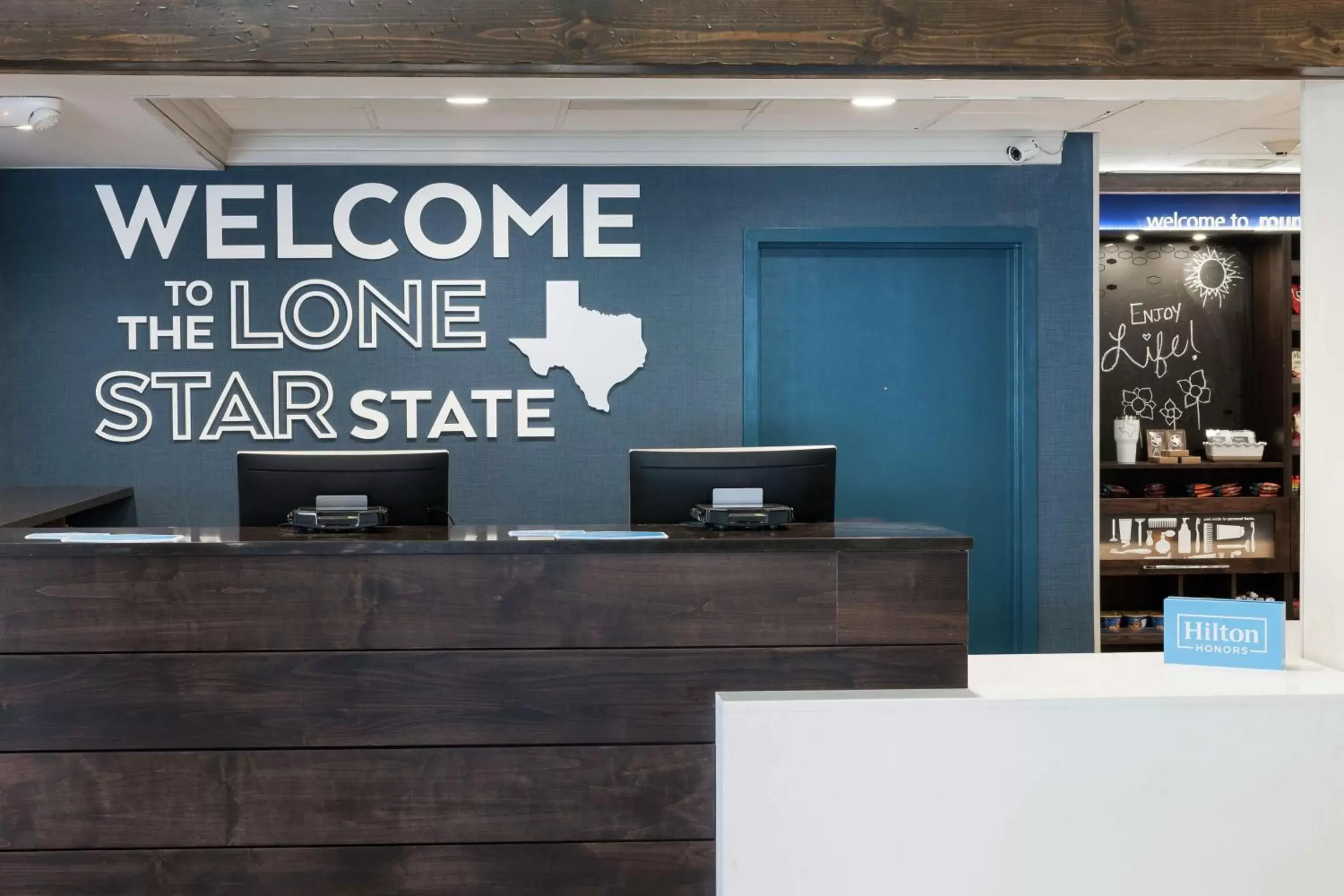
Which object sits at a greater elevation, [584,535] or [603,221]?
[603,221]

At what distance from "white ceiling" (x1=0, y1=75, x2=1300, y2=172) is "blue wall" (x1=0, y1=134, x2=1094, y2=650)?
0.13 metres

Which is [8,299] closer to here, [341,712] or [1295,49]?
[341,712]

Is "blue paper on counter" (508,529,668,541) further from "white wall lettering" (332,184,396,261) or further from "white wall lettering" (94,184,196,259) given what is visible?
"white wall lettering" (94,184,196,259)

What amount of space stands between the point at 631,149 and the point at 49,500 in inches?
99.7

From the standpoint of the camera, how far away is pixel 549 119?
457cm

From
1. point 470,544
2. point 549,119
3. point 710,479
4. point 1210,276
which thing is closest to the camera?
point 470,544

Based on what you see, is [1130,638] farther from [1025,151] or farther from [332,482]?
[332,482]

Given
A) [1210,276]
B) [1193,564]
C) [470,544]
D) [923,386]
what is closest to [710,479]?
[470,544]

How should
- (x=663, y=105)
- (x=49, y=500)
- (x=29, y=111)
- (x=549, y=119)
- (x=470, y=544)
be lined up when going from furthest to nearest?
(x=549, y=119)
(x=663, y=105)
(x=49, y=500)
(x=29, y=111)
(x=470, y=544)

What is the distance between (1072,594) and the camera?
5043 mm

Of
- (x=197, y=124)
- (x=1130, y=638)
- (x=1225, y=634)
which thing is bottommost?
(x=1130, y=638)

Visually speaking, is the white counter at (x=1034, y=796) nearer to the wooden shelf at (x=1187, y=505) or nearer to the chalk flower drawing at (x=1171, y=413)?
the wooden shelf at (x=1187, y=505)

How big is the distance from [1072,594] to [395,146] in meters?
3.37

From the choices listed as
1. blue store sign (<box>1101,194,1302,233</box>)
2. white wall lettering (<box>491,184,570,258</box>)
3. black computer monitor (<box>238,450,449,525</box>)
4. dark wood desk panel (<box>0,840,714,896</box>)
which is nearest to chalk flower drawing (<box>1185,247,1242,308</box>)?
blue store sign (<box>1101,194,1302,233</box>)
